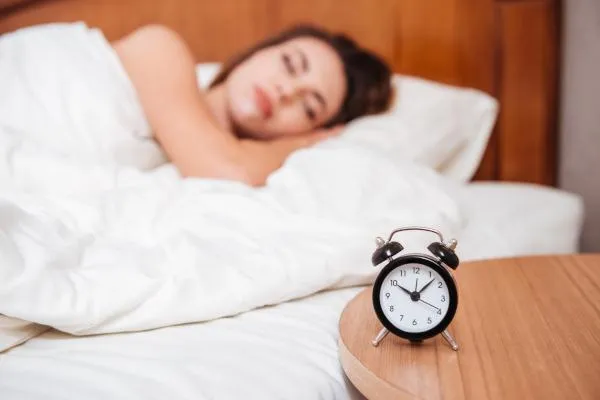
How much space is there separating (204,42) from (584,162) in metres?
1.13

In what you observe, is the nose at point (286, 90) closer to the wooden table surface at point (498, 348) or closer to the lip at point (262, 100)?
the lip at point (262, 100)

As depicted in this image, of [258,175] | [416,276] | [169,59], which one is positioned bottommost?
[258,175]

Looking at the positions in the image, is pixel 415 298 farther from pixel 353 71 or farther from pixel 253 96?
pixel 353 71

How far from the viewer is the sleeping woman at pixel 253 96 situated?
1361mm

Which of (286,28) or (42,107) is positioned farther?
(286,28)

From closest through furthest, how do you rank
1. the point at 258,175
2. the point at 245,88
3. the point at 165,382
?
the point at 165,382 → the point at 258,175 → the point at 245,88

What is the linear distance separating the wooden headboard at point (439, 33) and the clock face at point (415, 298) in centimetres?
114

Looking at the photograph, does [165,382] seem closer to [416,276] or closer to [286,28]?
[416,276]

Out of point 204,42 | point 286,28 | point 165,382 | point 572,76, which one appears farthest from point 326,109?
point 165,382

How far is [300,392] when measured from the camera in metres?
0.72

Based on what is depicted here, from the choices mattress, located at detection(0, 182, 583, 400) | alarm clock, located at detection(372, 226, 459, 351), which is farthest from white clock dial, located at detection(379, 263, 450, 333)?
mattress, located at detection(0, 182, 583, 400)

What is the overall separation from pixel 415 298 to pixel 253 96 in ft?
3.11

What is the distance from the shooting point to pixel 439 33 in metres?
1.76

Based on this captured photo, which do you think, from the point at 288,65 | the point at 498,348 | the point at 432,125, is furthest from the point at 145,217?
the point at 432,125
